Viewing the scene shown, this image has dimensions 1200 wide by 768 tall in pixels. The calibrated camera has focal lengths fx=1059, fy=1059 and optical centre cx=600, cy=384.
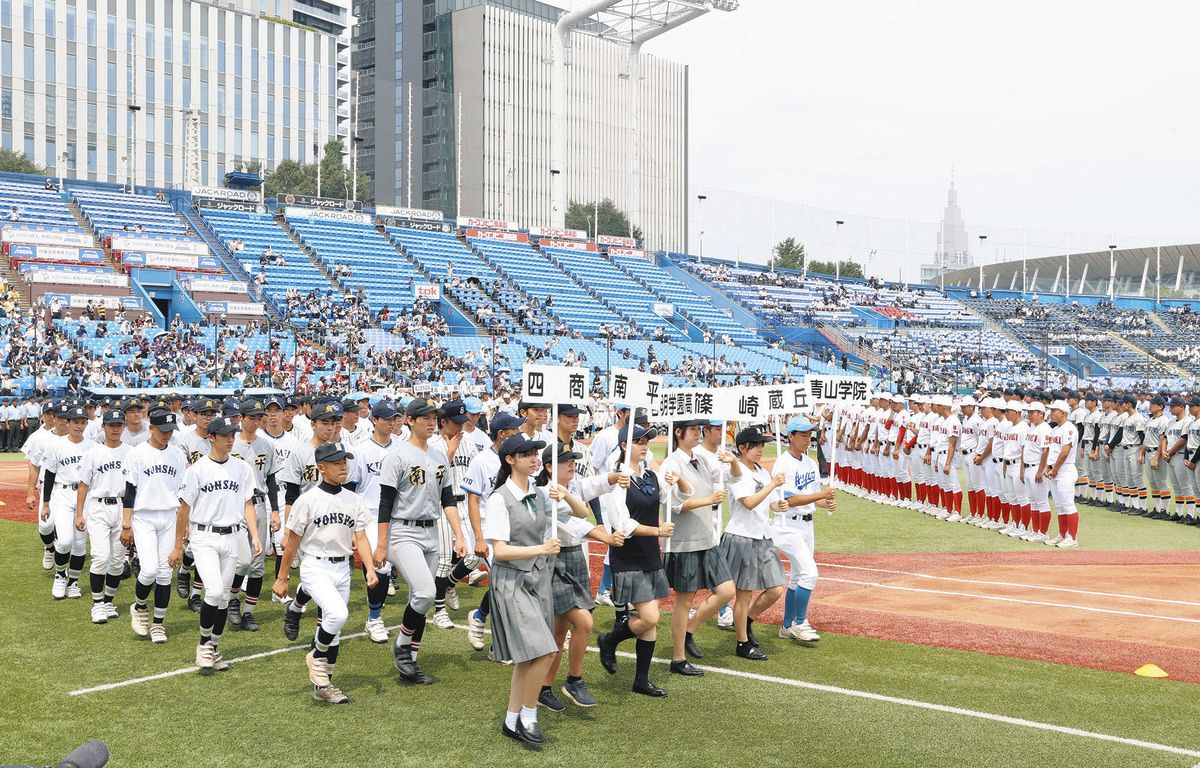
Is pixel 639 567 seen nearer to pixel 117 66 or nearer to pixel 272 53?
pixel 117 66

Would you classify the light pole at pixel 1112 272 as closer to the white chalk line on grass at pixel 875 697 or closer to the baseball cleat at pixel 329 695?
the white chalk line on grass at pixel 875 697

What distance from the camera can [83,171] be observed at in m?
77.2

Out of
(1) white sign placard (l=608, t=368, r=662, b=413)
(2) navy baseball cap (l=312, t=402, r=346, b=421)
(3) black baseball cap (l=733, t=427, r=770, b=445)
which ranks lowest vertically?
(3) black baseball cap (l=733, t=427, r=770, b=445)

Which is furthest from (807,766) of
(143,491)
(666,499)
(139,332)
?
(139,332)

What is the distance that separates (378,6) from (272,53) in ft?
39.9

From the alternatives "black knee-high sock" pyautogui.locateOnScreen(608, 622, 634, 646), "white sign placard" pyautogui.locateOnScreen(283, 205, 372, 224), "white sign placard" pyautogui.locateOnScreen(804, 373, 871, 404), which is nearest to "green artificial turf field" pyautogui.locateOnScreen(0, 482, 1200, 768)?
"black knee-high sock" pyautogui.locateOnScreen(608, 622, 634, 646)

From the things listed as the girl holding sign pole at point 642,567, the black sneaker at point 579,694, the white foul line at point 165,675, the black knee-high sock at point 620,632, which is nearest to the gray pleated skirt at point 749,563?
the black knee-high sock at point 620,632

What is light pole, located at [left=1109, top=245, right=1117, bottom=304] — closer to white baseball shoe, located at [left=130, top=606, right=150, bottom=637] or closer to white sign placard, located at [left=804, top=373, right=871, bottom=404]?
white sign placard, located at [left=804, top=373, right=871, bottom=404]

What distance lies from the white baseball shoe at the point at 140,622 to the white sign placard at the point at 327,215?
46.2 metres

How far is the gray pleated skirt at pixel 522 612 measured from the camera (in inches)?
270

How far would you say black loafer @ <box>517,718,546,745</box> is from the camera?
6.91m

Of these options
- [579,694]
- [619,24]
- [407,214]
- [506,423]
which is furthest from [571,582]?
[619,24]

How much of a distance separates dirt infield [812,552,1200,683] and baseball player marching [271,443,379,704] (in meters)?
4.99

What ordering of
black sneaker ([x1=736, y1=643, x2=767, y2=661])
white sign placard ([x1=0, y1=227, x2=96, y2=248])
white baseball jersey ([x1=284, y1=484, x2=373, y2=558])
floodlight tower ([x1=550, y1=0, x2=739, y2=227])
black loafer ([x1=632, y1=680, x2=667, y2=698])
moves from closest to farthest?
white baseball jersey ([x1=284, y1=484, x2=373, y2=558]), black loafer ([x1=632, y1=680, x2=667, y2=698]), black sneaker ([x1=736, y1=643, x2=767, y2=661]), white sign placard ([x1=0, y1=227, x2=96, y2=248]), floodlight tower ([x1=550, y1=0, x2=739, y2=227])
